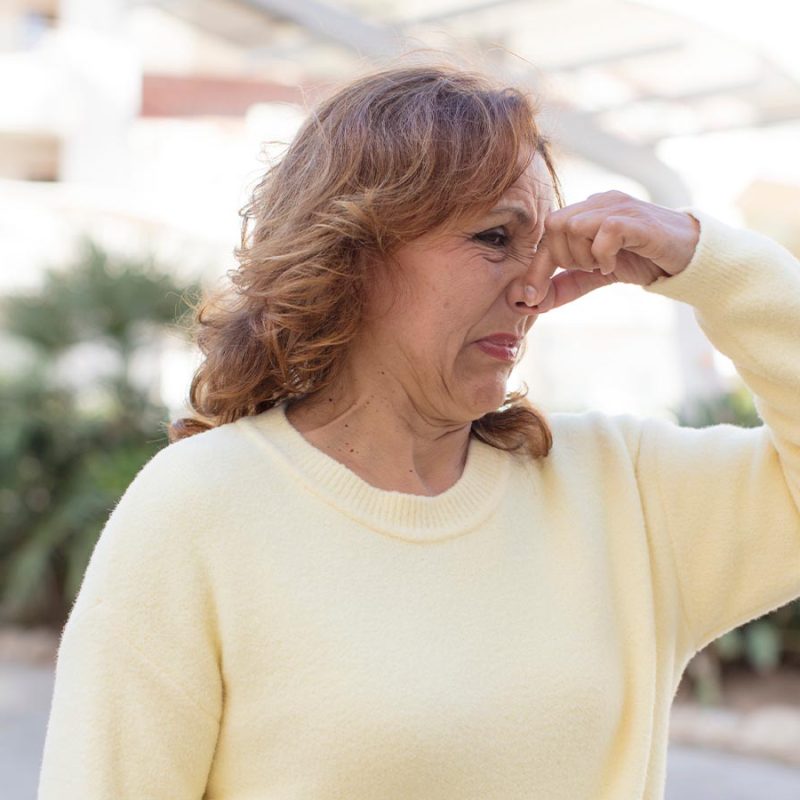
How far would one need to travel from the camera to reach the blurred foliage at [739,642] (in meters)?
5.54

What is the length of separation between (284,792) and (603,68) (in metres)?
4.45

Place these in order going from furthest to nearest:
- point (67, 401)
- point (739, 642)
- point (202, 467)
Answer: point (67, 401) < point (739, 642) < point (202, 467)

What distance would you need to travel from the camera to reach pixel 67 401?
23.8 feet

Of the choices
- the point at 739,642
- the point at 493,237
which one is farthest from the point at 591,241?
the point at 739,642

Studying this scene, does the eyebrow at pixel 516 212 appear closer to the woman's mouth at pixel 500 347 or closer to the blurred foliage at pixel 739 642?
the woman's mouth at pixel 500 347

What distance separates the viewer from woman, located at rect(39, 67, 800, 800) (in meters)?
1.63

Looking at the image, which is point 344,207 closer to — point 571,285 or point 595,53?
point 571,285

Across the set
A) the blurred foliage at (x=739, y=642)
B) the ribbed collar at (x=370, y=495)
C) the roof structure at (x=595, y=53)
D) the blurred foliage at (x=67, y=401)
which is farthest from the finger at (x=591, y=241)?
the blurred foliage at (x=67, y=401)

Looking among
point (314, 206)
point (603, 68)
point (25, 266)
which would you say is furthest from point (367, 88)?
point (25, 266)

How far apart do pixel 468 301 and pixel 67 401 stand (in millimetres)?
5805

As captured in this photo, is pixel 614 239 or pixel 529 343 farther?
pixel 529 343

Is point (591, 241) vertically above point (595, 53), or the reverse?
point (591, 241)

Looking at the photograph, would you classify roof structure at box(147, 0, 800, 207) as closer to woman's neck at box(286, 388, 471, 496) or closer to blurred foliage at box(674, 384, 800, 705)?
blurred foliage at box(674, 384, 800, 705)

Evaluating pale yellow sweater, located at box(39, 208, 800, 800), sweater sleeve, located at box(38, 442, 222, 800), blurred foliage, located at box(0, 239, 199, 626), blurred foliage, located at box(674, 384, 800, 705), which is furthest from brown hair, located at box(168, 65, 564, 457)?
blurred foliage, located at box(0, 239, 199, 626)
